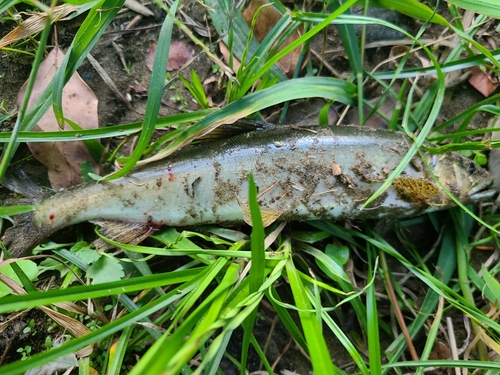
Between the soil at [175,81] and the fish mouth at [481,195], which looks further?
the soil at [175,81]

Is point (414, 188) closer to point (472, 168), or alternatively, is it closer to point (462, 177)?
point (462, 177)

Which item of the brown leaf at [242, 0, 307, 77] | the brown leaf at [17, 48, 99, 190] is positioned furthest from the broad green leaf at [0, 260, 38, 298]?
the brown leaf at [242, 0, 307, 77]

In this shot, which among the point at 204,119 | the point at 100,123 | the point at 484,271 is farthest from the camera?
the point at 100,123

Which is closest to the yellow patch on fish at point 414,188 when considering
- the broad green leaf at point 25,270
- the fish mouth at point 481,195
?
the fish mouth at point 481,195

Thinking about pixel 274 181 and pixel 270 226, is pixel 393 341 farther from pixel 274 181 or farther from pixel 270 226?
pixel 274 181

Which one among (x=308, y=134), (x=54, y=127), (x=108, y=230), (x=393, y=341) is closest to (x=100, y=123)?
(x=54, y=127)

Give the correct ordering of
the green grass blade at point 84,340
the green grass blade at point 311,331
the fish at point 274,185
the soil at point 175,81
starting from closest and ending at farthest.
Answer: the green grass blade at point 84,340, the green grass blade at point 311,331, the fish at point 274,185, the soil at point 175,81

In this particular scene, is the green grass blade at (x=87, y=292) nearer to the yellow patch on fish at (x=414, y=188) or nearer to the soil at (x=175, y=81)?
the soil at (x=175, y=81)
